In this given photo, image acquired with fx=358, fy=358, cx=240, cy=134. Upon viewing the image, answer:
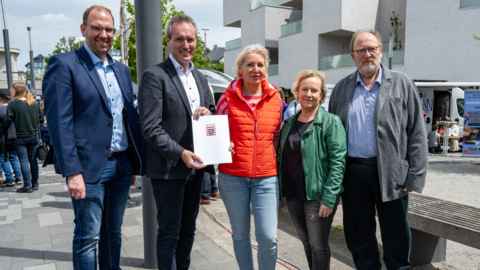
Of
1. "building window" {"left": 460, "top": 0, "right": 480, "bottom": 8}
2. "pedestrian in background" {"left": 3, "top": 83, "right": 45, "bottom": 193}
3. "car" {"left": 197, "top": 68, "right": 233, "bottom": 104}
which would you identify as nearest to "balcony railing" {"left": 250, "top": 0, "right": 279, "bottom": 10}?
"building window" {"left": 460, "top": 0, "right": 480, "bottom": 8}

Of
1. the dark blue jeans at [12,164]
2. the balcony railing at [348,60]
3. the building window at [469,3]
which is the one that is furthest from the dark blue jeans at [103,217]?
the building window at [469,3]

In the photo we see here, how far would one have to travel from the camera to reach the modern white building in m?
18.3

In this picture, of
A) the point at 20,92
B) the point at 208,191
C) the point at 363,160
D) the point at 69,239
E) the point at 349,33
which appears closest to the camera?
the point at 363,160

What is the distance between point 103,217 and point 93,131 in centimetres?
74

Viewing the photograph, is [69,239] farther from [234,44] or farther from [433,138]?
[234,44]

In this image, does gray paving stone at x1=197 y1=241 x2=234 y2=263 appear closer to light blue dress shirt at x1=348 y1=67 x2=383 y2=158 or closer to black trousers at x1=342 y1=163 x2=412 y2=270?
black trousers at x1=342 y1=163 x2=412 y2=270

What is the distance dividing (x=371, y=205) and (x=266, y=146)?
0.98 m

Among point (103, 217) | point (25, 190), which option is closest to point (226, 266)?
point (103, 217)

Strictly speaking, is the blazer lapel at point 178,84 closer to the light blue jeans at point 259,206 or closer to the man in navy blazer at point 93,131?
the man in navy blazer at point 93,131

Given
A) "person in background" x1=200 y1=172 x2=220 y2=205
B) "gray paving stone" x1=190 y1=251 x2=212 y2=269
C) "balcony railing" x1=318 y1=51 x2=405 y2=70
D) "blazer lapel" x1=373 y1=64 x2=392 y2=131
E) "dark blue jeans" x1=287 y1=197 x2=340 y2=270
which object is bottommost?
"gray paving stone" x1=190 y1=251 x2=212 y2=269

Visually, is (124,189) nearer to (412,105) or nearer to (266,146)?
(266,146)

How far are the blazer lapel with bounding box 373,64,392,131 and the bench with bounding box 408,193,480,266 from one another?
1269mm

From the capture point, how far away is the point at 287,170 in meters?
2.82

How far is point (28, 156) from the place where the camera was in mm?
7352
